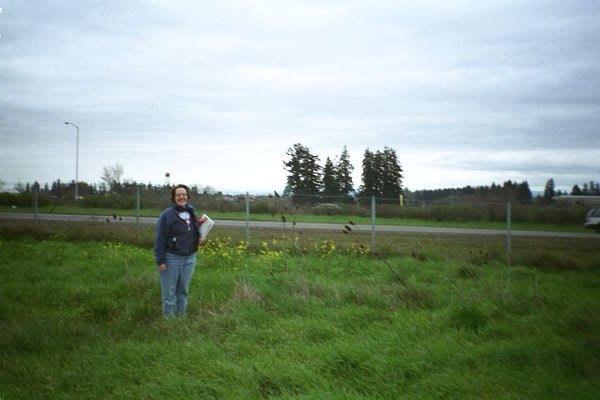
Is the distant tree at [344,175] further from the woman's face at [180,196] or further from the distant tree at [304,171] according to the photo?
the woman's face at [180,196]

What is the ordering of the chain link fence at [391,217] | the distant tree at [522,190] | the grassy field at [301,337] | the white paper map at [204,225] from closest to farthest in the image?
1. the grassy field at [301,337]
2. the white paper map at [204,225]
3. the chain link fence at [391,217]
4. the distant tree at [522,190]

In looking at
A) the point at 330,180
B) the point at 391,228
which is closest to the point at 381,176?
the point at 330,180

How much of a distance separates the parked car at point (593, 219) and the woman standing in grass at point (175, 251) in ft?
33.9

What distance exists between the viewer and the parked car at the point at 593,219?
37.9ft

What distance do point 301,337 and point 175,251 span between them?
86.1 inches

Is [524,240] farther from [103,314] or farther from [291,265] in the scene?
[103,314]

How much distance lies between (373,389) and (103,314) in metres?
4.10

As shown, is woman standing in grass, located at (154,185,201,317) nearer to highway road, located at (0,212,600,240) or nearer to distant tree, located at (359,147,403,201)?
highway road, located at (0,212,600,240)

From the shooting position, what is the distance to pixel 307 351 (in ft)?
14.7

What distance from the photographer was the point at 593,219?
38.2ft

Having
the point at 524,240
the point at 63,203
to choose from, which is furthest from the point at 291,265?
the point at 63,203

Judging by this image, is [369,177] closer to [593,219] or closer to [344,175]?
[344,175]

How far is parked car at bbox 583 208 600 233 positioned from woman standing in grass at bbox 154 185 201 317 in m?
10.3

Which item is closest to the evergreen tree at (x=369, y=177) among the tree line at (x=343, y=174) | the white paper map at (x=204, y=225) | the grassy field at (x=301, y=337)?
the tree line at (x=343, y=174)
